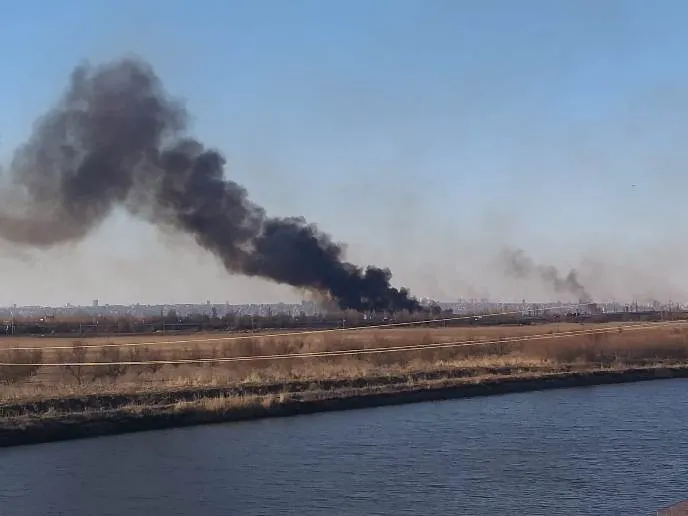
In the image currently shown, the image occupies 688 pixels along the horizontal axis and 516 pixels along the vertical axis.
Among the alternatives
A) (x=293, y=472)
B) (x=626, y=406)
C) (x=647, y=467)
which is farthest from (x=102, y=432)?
(x=626, y=406)

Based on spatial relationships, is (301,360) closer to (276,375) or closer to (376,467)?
(276,375)

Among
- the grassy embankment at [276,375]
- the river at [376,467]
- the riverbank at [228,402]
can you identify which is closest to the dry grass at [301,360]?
the grassy embankment at [276,375]

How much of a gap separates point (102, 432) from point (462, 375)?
15106 millimetres

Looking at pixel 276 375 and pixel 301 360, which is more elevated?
pixel 301 360

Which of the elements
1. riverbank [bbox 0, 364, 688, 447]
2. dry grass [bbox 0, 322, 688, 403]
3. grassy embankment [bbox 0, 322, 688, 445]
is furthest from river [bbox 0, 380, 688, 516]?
dry grass [bbox 0, 322, 688, 403]

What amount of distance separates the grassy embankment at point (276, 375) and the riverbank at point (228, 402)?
3 centimetres

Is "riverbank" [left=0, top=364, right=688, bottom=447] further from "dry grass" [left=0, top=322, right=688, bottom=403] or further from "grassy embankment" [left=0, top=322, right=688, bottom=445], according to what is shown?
"dry grass" [left=0, top=322, right=688, bottom=403]

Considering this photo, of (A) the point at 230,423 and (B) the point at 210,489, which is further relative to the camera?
(A) the point at 230,423

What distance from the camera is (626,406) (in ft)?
96.8

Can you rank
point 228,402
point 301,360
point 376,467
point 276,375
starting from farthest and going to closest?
point 301,360 < point 276,375 < point 228,402 < point 376,467

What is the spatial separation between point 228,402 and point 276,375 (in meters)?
5.87

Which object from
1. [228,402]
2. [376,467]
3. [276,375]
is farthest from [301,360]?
[376,467]

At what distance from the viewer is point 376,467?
1997cm

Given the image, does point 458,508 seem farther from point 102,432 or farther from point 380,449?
point 102,432
